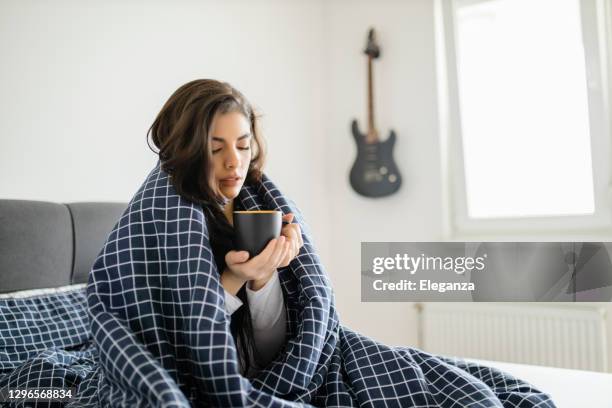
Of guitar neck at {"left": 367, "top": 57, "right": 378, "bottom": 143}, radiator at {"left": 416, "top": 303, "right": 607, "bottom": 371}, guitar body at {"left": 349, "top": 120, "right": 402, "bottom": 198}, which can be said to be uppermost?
guitar neck at {"left": 367, "top": 57, "right": 378, "bottom": 143}

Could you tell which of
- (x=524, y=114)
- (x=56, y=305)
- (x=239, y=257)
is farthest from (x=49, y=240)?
(x=524, y=114)

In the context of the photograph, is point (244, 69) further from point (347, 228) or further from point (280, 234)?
point (280, 234)

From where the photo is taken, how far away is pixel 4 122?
1.61 metres

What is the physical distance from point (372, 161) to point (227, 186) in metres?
1.82

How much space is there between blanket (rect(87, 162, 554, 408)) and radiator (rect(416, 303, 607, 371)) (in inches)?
53.4

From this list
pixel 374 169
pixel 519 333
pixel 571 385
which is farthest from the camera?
pixel 374 169

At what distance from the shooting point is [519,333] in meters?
2.35

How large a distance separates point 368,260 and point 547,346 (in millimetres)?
972

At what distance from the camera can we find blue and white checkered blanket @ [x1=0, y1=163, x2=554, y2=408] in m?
0.83

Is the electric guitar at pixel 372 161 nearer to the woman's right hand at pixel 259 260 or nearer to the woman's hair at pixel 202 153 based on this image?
the woman's hair at pixel 202 153

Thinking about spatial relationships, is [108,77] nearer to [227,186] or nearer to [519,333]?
[227,186]

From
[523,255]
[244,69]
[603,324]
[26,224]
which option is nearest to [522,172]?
[523,255]

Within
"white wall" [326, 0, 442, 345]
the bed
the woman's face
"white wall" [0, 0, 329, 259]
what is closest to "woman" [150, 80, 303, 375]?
the woman's face

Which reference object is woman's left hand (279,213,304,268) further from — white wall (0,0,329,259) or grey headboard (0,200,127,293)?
white wall (0,0,329,259)
